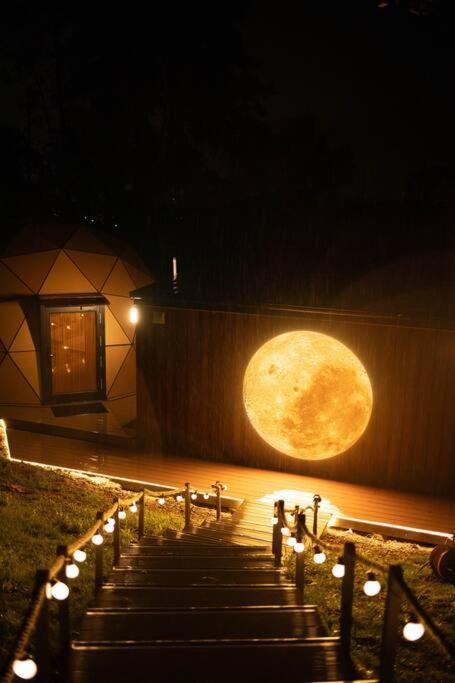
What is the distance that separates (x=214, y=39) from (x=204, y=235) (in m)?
6.38

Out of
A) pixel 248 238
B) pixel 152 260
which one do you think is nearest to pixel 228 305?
pixel 248 238

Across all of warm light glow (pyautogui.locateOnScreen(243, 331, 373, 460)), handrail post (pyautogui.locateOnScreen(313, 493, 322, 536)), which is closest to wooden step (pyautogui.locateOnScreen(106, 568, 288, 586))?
handrail post (pyautogui.locateOnScreen(313, 493, 322, 536))

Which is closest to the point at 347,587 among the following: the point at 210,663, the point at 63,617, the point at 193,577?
the point at 210,663

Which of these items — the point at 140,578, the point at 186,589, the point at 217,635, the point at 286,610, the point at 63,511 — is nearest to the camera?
the point at 217,635

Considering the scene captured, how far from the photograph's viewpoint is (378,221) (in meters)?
16.0

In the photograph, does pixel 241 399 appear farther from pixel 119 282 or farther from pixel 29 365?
pixel 29 365

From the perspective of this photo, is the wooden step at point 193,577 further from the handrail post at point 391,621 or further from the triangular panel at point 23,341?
the triangular panel at point 23,341

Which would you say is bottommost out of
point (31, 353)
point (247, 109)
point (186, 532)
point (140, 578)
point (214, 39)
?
point (186, 532)

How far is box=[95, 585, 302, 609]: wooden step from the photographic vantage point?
3.60m

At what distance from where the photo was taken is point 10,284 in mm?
11695

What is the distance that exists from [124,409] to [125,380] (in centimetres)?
128

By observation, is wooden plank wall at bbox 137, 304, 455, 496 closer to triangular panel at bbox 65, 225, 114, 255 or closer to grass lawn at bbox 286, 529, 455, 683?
grass lawn at bbox 286, 529, 455, 683

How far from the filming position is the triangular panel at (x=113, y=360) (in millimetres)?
12664

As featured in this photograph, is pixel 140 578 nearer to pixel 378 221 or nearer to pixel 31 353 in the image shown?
pixel 31 353
